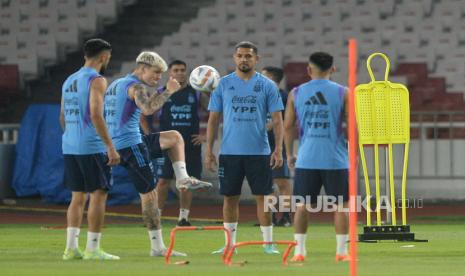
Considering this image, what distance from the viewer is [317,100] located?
44.3 feet

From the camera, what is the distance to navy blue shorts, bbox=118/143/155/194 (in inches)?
571

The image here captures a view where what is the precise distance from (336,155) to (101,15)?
1975cm

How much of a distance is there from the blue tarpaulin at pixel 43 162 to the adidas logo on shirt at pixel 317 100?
11788mm

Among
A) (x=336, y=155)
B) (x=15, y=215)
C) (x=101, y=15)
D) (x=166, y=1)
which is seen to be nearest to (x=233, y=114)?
(x=336, y=155)

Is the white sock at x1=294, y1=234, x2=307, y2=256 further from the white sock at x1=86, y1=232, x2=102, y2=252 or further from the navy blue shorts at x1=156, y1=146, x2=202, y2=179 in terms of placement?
the navy blue shorts at x1=156, y1=146, x2=202, y2=179

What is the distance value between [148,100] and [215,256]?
183 centimetres

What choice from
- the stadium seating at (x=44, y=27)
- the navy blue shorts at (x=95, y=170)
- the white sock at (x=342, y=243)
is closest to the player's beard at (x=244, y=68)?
the navy blue shorts at (x=95, y=170)

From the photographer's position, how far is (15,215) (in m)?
23.4

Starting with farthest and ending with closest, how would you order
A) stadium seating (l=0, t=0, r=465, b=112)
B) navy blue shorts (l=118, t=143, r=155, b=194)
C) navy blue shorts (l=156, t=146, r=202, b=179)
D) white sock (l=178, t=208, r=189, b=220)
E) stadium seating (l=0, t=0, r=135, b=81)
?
stadium seating (l=0, t=0, r=135, b=81) < stadium seating (l=0, t=0, r=465, b=112) < navy blue shorts (l=156, t=146, r=202, b=179) < white sock (l=178, t=208, r=189, b=220) < navy blue shorts (l=118, t=143, r=155, b=194)

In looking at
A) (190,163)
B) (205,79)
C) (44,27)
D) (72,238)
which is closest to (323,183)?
(72,238)

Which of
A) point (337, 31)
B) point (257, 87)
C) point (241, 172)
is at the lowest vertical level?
point (241, 172)

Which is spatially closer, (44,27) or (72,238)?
(72,238)

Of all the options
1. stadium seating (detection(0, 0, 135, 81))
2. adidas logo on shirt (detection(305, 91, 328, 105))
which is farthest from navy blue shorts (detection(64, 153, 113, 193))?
stadium seating (detection(0, 0, 135, 81))

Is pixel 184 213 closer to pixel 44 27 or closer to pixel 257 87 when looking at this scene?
pixel 257 87
